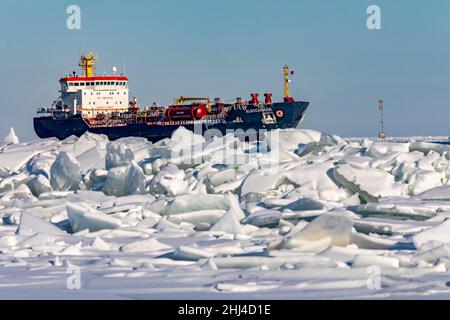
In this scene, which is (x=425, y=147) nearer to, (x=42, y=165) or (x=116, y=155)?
(x=116, y=155)

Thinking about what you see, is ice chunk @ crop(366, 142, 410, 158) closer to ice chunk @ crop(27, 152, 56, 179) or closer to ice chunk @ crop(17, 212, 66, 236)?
ice chunk @ crop(17, 212, 66, 236)

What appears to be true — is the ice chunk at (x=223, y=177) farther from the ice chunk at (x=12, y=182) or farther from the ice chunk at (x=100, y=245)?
the ice chunk at (x=12, y=182)

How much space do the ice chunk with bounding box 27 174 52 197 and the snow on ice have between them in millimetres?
18

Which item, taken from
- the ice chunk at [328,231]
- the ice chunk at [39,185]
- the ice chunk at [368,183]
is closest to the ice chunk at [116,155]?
the ice chunk at [39,185]

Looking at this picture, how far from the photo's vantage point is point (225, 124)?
1736 inches

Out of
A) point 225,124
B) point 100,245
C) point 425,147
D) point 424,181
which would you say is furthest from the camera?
point 225,124

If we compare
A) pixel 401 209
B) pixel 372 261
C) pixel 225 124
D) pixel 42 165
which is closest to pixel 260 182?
pixel 401 209

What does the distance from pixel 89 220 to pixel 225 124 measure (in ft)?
116

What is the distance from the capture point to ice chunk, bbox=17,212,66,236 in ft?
28.8

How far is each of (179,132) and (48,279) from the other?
6693 mm

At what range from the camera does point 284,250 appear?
22.7ft

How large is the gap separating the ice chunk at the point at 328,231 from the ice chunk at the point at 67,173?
536 centimetres

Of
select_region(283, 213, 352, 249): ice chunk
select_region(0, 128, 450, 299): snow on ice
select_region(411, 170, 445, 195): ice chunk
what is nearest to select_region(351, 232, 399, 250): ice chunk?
select_region(0, 128, 450, 299): snow on ice
